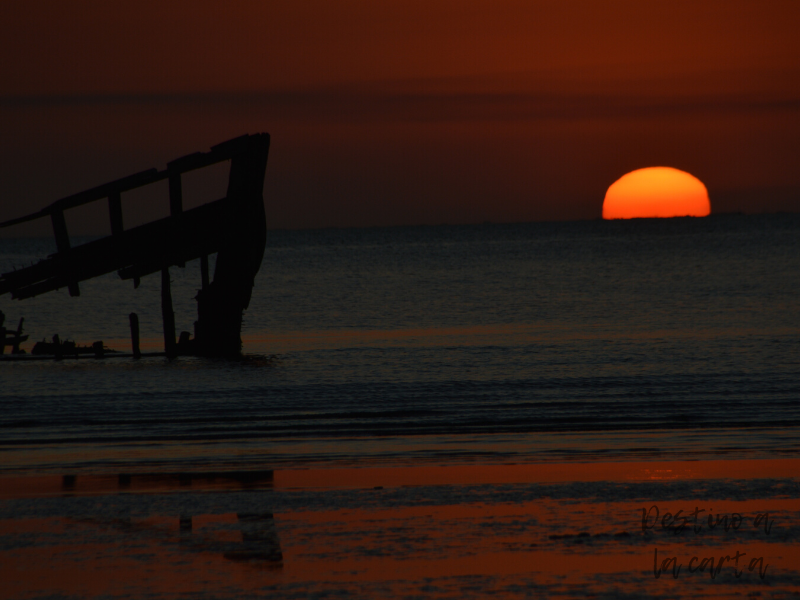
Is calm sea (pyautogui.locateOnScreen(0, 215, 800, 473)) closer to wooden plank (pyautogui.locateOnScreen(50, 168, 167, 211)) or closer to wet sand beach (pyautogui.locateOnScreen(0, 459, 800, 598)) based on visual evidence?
wet sand beach (pyautogui.locateOnScreen(0, 459, 800, 598))

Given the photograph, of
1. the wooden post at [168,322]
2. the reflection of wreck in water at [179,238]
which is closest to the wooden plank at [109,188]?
the reflection of wreck in water at [179,238]

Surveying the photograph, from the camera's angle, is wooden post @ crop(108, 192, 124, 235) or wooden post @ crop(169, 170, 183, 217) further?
wooden post @ crop(169, 170, 183, 217)

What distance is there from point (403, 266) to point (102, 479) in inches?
3190

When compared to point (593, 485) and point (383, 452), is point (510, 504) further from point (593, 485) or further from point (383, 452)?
point (383, 452)

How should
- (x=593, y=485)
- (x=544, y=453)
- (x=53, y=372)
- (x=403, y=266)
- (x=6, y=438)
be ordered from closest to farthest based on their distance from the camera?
(x=593, y=485), (x=544, y=453), (x=6, y=438), (x=53, y=372), (x=403, y=266)

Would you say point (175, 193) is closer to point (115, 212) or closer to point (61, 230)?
point (115, 212)

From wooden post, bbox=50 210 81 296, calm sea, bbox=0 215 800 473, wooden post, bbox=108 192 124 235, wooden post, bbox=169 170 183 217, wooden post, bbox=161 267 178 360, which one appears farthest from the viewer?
wooden post, bbox=161 267 178 360

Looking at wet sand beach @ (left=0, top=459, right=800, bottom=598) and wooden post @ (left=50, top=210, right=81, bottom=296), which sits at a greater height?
wooden post @ (left=50, top=210, right=81, bottom=296)

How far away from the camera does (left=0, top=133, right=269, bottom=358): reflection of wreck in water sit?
21.7 m

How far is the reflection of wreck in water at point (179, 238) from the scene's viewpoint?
21.7 metres

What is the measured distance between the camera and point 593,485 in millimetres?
9875

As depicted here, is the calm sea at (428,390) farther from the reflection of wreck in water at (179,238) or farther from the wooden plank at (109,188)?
the wooden plank at (109,188)

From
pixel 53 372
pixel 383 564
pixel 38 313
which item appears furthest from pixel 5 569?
pixel 38 313

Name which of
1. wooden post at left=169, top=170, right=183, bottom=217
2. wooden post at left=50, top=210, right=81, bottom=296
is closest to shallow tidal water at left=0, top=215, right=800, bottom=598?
wooden post at left=50, top=210, right=81, bottom=296
